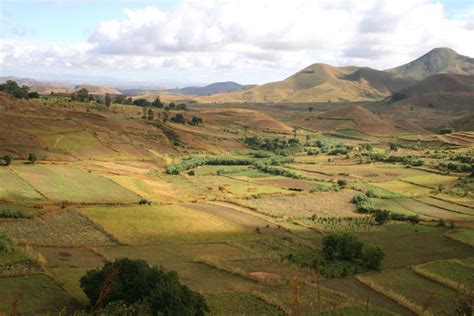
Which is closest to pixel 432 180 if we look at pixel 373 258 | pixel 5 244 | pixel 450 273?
pixel 450 273

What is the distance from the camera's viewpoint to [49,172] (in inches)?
2707

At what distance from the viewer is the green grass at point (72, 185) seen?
56.8 m

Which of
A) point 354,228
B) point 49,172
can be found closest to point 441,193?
point 354,228

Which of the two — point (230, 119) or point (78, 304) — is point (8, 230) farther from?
point (230, 119)

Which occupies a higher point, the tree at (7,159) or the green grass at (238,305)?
the tree at (7,159)

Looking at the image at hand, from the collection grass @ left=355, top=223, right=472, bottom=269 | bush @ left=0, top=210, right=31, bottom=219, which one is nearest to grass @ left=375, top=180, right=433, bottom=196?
grass @ left=355, top=223, right=472, bottom=269

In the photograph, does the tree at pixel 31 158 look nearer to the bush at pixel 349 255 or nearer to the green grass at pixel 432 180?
the bush at pixel 349 255

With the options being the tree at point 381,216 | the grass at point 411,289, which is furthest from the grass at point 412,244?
the grass at point 411,289

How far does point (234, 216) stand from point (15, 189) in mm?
25448

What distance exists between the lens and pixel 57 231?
41906mm

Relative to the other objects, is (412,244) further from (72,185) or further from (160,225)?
(72,185)

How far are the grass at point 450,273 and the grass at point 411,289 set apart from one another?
0.52 meters

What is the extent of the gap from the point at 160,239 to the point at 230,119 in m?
129

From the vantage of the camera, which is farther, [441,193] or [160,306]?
[441,193]
